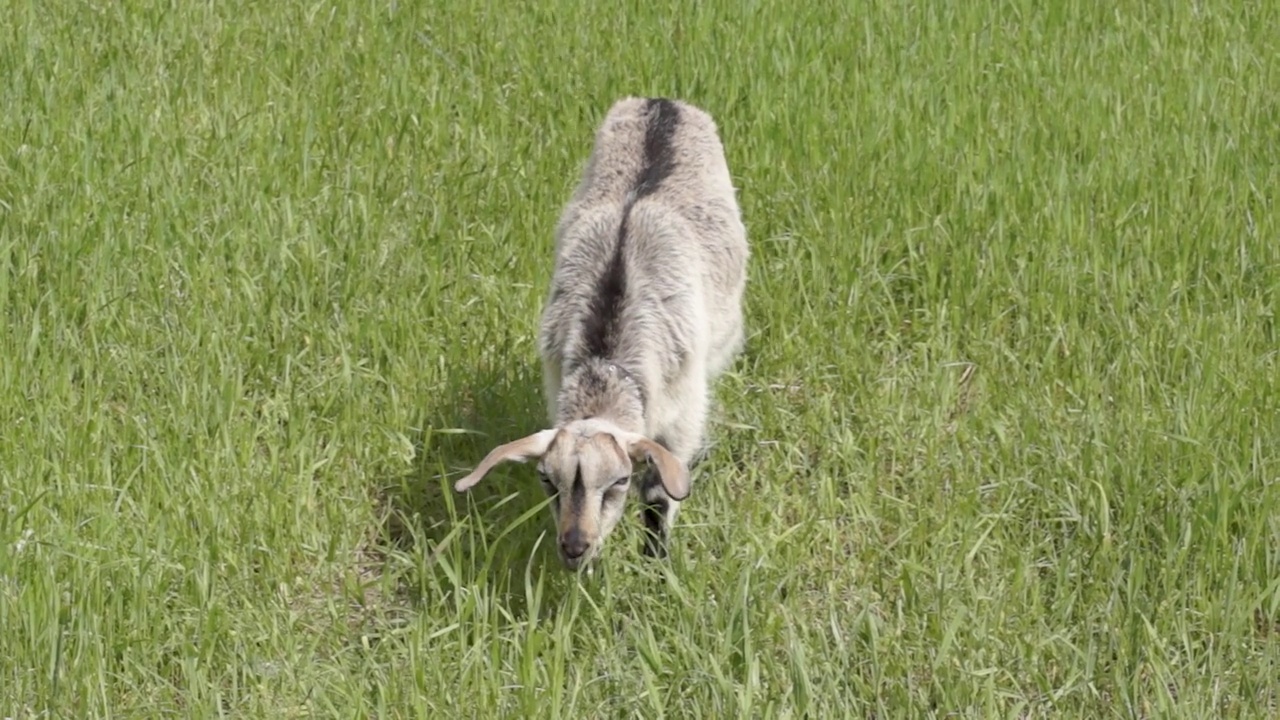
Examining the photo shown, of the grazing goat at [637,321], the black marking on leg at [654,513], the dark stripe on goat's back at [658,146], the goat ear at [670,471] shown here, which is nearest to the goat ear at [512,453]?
the grazing goat at [637,321]

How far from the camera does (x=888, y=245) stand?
6777mm

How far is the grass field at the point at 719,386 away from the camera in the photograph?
15.4 ft

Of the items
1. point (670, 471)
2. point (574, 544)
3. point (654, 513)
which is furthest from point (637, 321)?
point (574, 544)

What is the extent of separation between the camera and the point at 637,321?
542cm

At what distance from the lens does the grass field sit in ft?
15.4

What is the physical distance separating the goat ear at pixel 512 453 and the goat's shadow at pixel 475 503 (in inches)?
7.4

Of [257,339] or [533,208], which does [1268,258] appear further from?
[257,339]

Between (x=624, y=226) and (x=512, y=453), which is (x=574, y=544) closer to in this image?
(x=512, y=453)

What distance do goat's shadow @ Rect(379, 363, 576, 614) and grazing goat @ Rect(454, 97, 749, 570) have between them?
0.89 ft

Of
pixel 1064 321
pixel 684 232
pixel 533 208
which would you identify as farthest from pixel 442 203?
pixel 1064 321

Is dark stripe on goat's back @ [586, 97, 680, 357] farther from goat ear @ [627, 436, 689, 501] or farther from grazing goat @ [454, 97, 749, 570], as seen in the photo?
goat ear @ [627, 436, 689, 501]

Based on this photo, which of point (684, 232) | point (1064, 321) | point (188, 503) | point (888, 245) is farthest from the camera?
point (888, 245)

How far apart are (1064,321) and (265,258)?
3.23 m

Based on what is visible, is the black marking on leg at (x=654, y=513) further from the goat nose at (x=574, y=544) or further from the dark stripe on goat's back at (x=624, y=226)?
the goat nose at (x=574, y=544)
